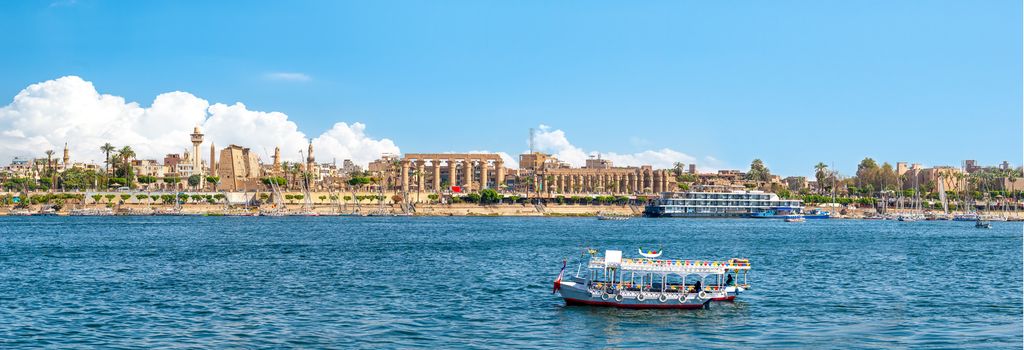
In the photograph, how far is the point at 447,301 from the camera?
44438 mm

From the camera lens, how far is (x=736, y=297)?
45469 mm

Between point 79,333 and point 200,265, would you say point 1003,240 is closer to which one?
point 200,265

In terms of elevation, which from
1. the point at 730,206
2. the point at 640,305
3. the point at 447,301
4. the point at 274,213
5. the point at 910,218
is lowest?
the point at 447,301

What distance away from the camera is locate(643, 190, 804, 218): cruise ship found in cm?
19162

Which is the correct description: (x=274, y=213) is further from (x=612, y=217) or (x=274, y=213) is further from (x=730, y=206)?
(x=730, y=206)

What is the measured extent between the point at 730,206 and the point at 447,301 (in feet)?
505

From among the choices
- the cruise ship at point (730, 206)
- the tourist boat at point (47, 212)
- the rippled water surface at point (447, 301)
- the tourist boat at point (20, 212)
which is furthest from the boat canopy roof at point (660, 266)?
the tourist boat at point (47, 212)

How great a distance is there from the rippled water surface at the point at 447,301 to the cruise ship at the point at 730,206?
110 m

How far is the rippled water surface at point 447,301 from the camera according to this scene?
35031 mm

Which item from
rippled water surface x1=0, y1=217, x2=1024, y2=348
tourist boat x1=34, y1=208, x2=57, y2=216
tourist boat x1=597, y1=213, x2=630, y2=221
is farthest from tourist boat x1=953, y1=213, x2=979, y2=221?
tourist boat x1=34, y1=208, x2=57, y2=216

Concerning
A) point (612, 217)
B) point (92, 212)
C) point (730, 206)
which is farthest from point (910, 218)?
point (92, 212)

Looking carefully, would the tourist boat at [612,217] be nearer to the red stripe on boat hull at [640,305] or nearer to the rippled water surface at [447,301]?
the rippled water surface at [447,301]

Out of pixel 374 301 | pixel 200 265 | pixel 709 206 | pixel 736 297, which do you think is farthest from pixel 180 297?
pixel 709 206

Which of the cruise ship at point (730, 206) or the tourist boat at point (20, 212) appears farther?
the cruise ship at point (730, 206)
